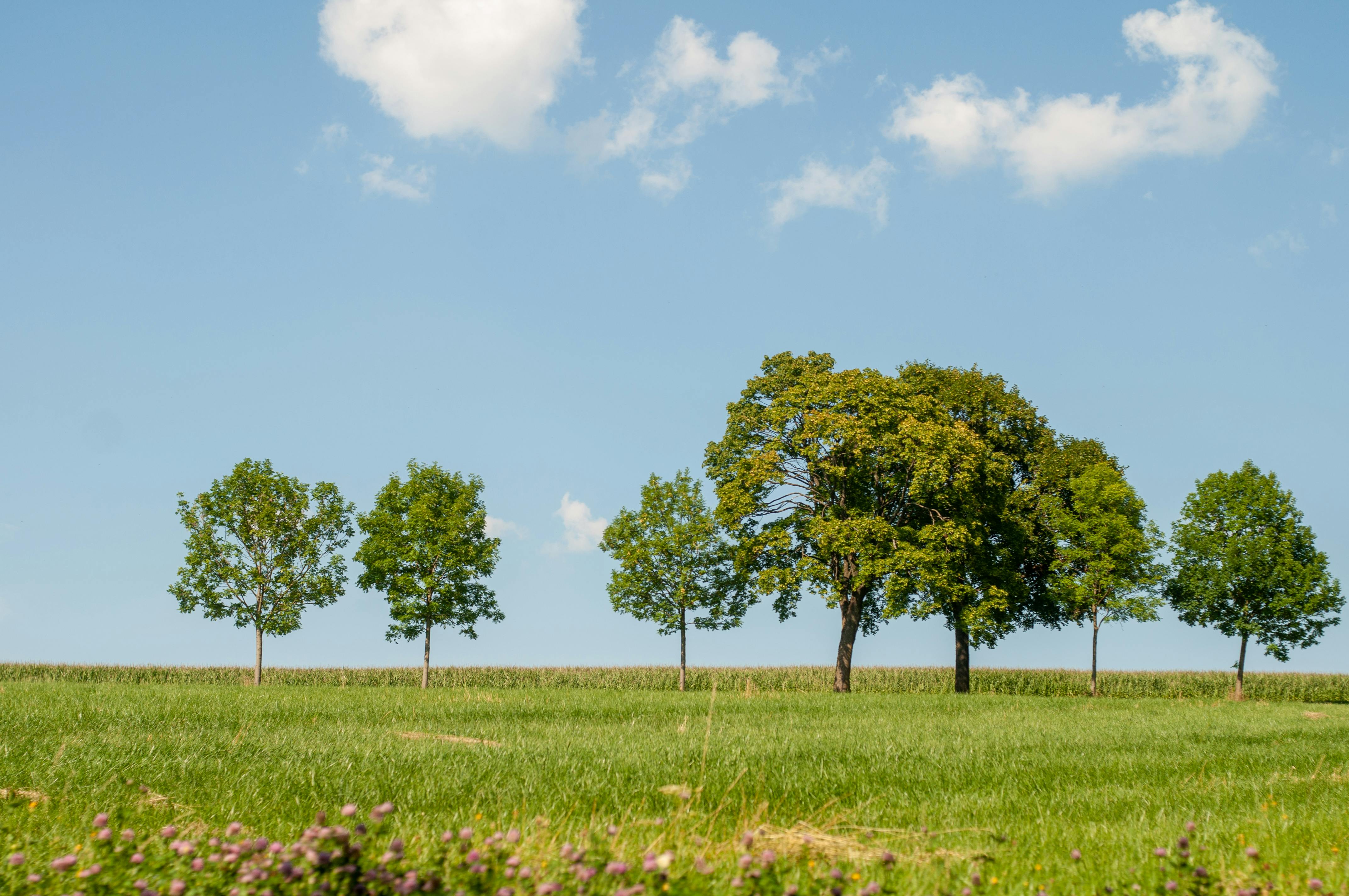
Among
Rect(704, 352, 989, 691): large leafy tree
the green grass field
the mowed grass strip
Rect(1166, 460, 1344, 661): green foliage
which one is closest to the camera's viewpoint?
the green grass field

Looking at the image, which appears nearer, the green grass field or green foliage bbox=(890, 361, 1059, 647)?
the green grass field

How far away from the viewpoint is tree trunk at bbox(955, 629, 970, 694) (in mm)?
37656

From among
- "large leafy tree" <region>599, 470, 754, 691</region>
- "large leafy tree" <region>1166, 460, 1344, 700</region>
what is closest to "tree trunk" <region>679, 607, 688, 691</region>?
"large leafy tree" <region>599, 470, 754, 691</region>

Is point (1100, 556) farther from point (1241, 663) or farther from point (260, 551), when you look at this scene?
point (260, 551)

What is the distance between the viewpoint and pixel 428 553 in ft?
133

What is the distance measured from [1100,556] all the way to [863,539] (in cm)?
1236

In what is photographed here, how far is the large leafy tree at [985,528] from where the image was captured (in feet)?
108

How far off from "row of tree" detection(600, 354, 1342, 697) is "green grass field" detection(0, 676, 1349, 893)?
41.7 ft

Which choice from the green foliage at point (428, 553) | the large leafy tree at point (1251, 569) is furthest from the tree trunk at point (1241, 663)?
the green foliage at point (428, 553)

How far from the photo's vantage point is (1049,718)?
2155 centimetres

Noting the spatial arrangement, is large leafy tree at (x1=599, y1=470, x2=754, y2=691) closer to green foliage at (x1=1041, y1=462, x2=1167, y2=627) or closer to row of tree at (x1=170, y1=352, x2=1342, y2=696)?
row of tree at (x1=170, y1=352, x2=1342, y2=696)

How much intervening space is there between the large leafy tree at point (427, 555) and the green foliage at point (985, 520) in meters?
19.9

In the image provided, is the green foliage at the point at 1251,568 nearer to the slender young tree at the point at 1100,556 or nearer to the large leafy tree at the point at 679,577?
the slender young tree at the point at 1100,556

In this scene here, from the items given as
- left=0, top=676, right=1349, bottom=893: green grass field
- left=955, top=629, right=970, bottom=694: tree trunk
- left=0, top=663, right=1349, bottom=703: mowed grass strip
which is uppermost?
left=0, top=676, right=1349, bottom=893: green grass field
